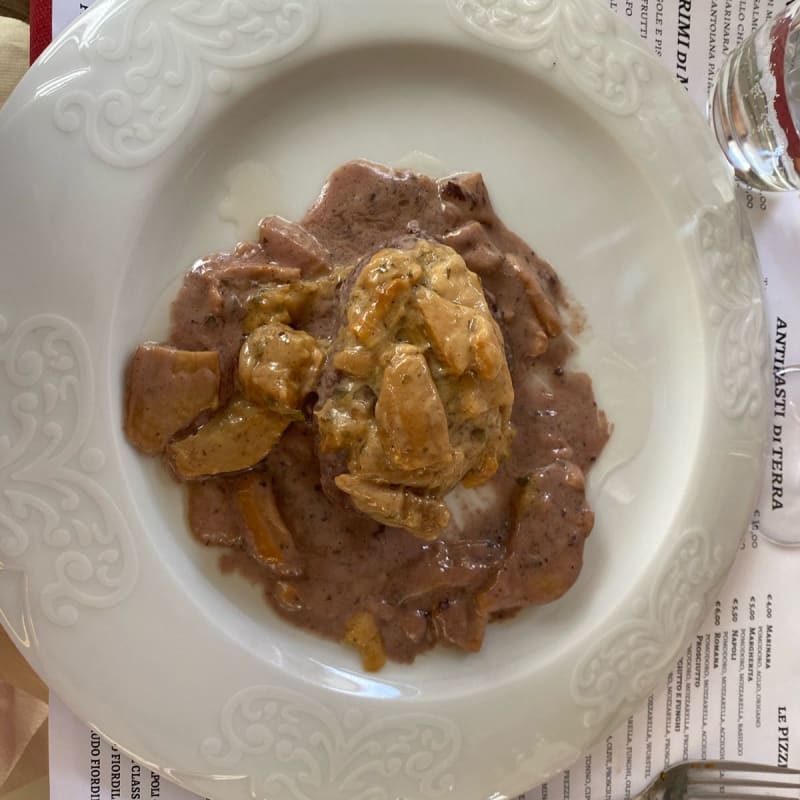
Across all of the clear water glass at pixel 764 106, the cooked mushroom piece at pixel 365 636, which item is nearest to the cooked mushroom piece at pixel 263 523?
the cooked mushroom piece at pixel 365 636

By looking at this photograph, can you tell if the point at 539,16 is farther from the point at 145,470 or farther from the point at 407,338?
the point at 145,470

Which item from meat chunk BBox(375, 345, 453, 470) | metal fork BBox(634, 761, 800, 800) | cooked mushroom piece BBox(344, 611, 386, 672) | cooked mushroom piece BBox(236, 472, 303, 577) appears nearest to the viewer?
meat chunk BBox(375, 345, 453, 470)

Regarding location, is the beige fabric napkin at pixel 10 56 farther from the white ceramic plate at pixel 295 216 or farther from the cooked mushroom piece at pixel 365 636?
the cooked mushroom piece at pixel 365 636

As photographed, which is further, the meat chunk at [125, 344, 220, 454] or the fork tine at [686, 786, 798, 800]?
the fork tine at [686, 786, 798, 800]

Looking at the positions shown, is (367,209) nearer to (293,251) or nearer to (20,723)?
(293,251)

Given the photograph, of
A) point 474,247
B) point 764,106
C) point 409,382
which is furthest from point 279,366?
point 764,106

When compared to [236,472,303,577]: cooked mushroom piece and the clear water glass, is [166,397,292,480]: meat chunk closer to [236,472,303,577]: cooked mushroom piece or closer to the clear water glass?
[236,472,303,577]: cooked mushroom piece

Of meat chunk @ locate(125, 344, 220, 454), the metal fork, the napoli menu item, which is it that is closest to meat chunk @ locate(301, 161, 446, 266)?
the napoli menu item
